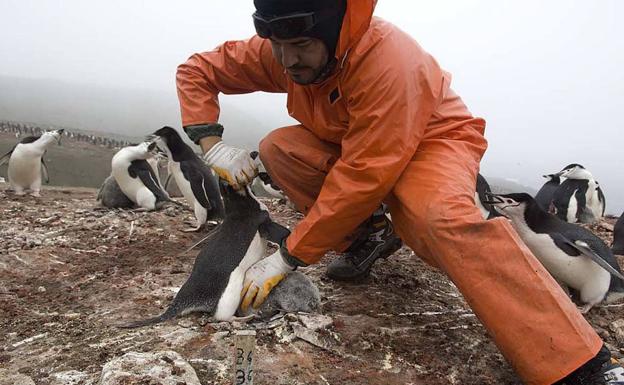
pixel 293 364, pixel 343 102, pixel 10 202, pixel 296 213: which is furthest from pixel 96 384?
pixel 10 202

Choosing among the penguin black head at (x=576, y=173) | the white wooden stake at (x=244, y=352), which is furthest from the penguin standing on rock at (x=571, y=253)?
the penguin black head at (x=576, y=173)

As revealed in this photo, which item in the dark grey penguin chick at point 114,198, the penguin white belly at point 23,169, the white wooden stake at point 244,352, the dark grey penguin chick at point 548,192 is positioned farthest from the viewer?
A: the dark grey penguin chick at point 548,192

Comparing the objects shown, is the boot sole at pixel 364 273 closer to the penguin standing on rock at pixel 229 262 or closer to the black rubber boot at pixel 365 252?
the black rubber boot at pixel 365 252

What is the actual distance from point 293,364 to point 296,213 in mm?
3369

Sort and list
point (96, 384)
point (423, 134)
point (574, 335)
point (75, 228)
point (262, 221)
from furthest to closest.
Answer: point (75, 228) → point (262, 221) → point (423, 134) → point (96, 384) → point (574, 335)

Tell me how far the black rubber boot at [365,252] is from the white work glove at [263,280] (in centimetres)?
59

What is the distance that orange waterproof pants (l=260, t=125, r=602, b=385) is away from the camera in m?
1.57

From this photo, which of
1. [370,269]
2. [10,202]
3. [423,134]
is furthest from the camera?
[10,202]

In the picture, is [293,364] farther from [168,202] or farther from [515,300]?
[168,202]

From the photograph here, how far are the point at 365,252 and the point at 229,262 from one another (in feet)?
2.56

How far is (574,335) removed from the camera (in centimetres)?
155

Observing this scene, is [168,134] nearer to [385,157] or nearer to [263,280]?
[263,280]

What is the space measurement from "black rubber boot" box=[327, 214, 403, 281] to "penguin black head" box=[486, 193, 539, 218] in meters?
0.76

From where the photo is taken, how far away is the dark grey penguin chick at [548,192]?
6.58m
